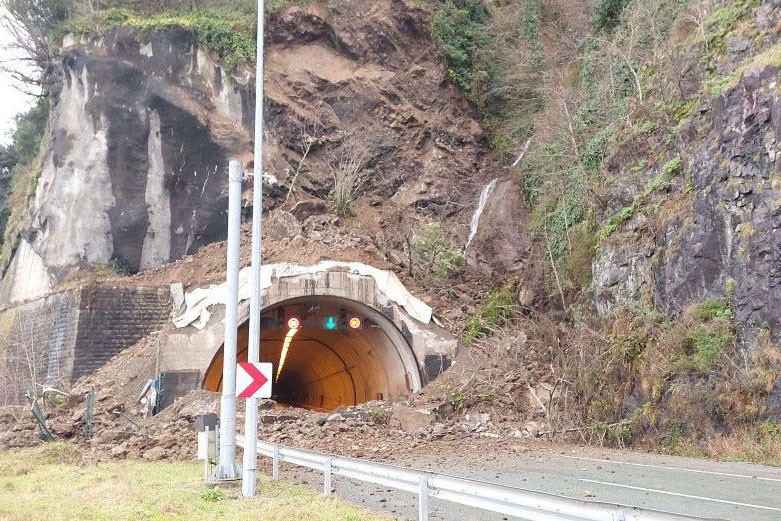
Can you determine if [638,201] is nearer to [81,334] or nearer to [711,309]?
[711,309]

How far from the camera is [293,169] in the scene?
31.7m

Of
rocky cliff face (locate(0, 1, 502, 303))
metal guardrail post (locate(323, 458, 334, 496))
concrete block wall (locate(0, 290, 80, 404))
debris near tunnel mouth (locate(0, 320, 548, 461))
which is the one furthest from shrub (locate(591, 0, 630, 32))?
metal guardrail post (locate(323, 458, 334, 496))

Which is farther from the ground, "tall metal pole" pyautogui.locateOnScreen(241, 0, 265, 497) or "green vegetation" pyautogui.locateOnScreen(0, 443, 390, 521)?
"tall metal pole" pyautogui.locateOnScreen(241, 0, 265, 497)

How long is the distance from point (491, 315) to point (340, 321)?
515 centimetres

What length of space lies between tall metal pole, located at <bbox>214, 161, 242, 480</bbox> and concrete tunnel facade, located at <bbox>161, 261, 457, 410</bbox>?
11.8 metres

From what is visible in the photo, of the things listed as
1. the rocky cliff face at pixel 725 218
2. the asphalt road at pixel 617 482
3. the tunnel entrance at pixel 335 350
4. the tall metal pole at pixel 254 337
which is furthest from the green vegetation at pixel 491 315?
the tall metal pole at pixel 254 337

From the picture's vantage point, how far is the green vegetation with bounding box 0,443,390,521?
9.40 metres

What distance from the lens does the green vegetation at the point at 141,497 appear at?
30.8ft

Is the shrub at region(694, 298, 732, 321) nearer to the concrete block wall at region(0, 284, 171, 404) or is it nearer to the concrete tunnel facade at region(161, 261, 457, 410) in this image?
the concrete tunnel facade at region(161, 261, 457, 410)

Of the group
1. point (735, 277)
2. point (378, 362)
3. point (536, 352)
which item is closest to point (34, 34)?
point (378, 362)

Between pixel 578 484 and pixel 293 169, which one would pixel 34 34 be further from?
pixel 578 484

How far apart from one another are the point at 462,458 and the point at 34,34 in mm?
31191

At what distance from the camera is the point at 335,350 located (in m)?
33.1

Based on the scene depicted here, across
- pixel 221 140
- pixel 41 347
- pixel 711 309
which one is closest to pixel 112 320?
pixel 41 347
